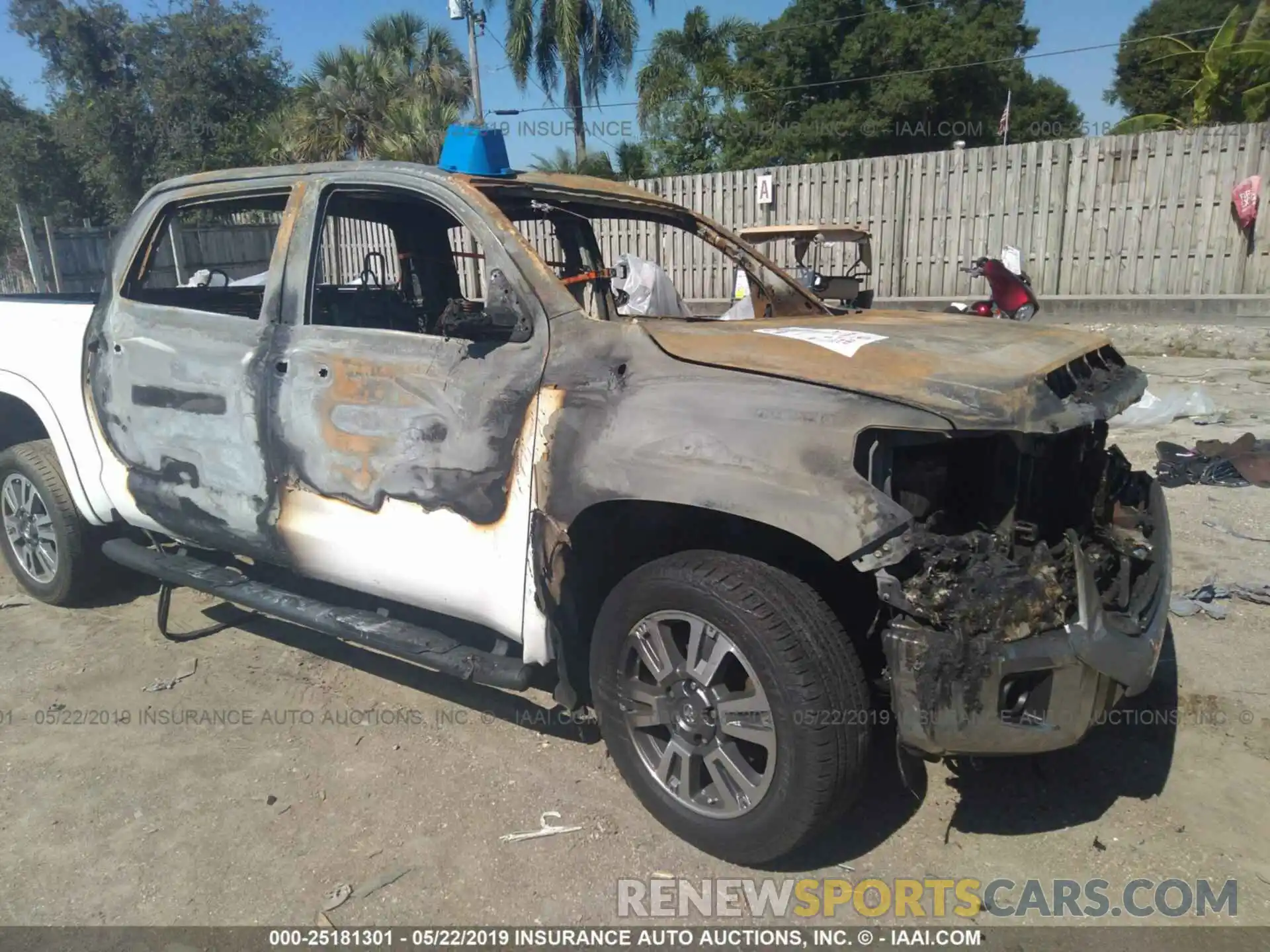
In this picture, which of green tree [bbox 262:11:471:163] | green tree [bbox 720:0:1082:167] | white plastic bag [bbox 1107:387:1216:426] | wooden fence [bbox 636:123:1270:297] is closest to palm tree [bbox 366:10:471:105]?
green tree [bbox 262:11:471:163]

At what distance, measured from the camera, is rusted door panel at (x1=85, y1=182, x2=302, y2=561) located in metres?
3.47

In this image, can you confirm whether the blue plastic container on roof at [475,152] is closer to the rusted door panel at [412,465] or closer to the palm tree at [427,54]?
the rusted door panel at [412,465]

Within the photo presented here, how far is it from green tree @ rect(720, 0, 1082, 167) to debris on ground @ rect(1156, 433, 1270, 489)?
2668 centimetres

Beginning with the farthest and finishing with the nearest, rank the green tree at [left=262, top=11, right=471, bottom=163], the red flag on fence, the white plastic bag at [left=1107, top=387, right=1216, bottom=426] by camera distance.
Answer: the green tree at [left=262, top=11, right=471, bottom=163] < the red flag on fence < the white plastic bag at [left=1107, top=387, right=1216, bottom=426]

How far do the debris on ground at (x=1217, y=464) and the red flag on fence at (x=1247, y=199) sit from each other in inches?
239

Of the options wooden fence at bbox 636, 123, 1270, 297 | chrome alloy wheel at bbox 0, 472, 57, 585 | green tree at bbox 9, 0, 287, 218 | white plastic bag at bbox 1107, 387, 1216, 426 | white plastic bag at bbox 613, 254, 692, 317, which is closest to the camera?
white plastic bag at bbox 613, 254, 692, 317

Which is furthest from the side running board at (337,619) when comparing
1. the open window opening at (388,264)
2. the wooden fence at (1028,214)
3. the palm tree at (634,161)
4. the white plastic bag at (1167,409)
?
the palm tree at (634,161)

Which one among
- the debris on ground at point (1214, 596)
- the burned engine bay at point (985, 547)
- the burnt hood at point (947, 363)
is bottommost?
the debris on ground at point (1214, 596)

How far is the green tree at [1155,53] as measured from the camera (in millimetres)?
34500

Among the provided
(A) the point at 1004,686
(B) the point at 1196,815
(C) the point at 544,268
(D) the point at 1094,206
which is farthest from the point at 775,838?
(D) the point at 1094,206

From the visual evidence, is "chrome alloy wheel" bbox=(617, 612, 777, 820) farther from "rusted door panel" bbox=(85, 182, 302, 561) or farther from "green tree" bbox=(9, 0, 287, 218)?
"green tree" bbox=(9, 0, 287, 218)

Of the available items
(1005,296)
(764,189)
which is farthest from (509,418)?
(764,189)

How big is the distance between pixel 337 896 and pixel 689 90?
31439 millimetres

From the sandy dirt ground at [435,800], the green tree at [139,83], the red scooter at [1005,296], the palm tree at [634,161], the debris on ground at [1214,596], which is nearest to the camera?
the sandy dirt ground at [435,800]
